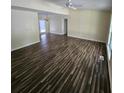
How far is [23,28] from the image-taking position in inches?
265

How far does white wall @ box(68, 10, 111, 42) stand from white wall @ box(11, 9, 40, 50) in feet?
14.6

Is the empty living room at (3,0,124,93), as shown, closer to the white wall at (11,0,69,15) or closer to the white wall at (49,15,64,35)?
the white wall at (11,0,69,15)

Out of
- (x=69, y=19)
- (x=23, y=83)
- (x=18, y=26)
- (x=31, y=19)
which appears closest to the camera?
(x=23, y=83)

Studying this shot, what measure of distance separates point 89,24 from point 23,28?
629 centimetres

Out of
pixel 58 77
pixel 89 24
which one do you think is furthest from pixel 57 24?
pixel 58 77

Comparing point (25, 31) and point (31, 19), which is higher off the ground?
point (31, 19)

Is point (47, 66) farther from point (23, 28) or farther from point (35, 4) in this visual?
point (23, 28)

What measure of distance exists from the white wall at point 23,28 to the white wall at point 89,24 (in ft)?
14.6

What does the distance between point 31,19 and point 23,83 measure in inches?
214

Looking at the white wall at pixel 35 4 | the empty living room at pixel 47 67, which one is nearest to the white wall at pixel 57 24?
the empty living room at pixel 47 67

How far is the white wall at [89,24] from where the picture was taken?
30.2ft

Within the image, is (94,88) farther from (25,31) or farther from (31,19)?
(31,19)

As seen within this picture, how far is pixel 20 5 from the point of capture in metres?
4.48
